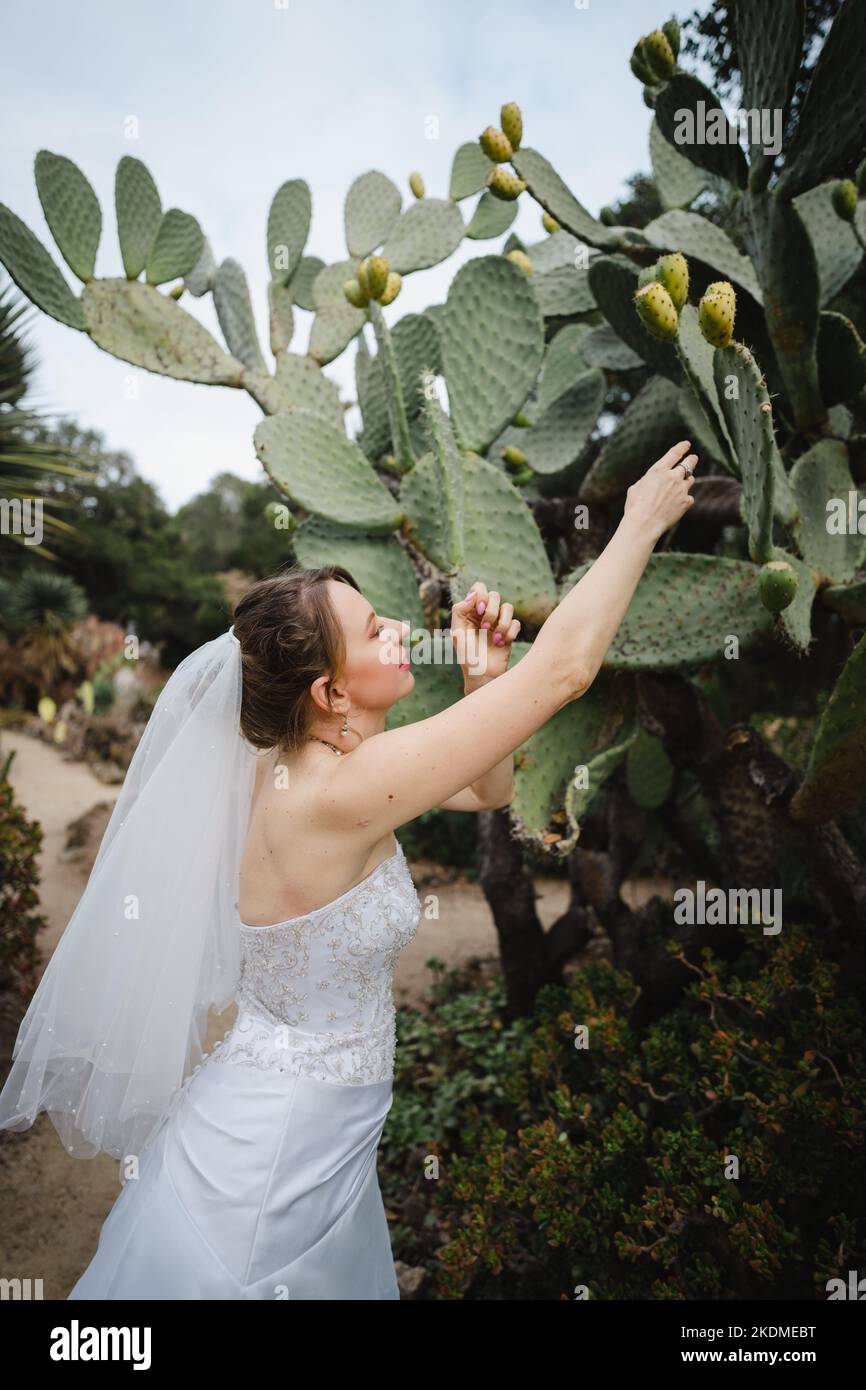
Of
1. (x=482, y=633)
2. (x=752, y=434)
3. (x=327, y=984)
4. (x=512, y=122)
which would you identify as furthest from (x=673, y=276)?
(x=327, y=984)

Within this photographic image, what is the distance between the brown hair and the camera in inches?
60.3

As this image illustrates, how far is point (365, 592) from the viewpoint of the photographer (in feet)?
7.77

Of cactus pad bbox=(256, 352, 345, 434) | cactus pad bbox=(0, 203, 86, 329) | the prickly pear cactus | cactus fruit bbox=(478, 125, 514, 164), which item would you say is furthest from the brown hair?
cactus pad bbox=(0, 203, 86, 329)

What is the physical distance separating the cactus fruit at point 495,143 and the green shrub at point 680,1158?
2179mm

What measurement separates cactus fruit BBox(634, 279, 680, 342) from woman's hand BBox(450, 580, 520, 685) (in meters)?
0.54

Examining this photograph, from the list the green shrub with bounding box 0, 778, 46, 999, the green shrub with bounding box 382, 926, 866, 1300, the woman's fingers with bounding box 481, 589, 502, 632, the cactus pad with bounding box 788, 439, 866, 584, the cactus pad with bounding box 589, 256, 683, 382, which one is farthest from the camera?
the green shrub with bounding box 0, 778, 46, 999

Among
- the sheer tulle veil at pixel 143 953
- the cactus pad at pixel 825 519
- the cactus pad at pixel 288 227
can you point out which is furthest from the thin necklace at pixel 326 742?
the cactus pad at pixel 288 227

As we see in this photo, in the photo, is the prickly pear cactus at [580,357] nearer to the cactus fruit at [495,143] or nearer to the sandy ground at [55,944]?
the cactus fruit at [495,143]

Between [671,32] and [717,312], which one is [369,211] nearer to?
[671,32]

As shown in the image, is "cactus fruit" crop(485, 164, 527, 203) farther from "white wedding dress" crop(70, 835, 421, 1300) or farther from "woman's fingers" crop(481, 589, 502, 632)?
"white wedding dress" crop(70, 835, 421, 1300)

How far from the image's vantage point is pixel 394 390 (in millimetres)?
2359

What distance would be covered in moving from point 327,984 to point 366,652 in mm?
616

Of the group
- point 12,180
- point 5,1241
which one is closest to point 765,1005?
point 5,1241

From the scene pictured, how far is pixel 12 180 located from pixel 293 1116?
3196 mm
